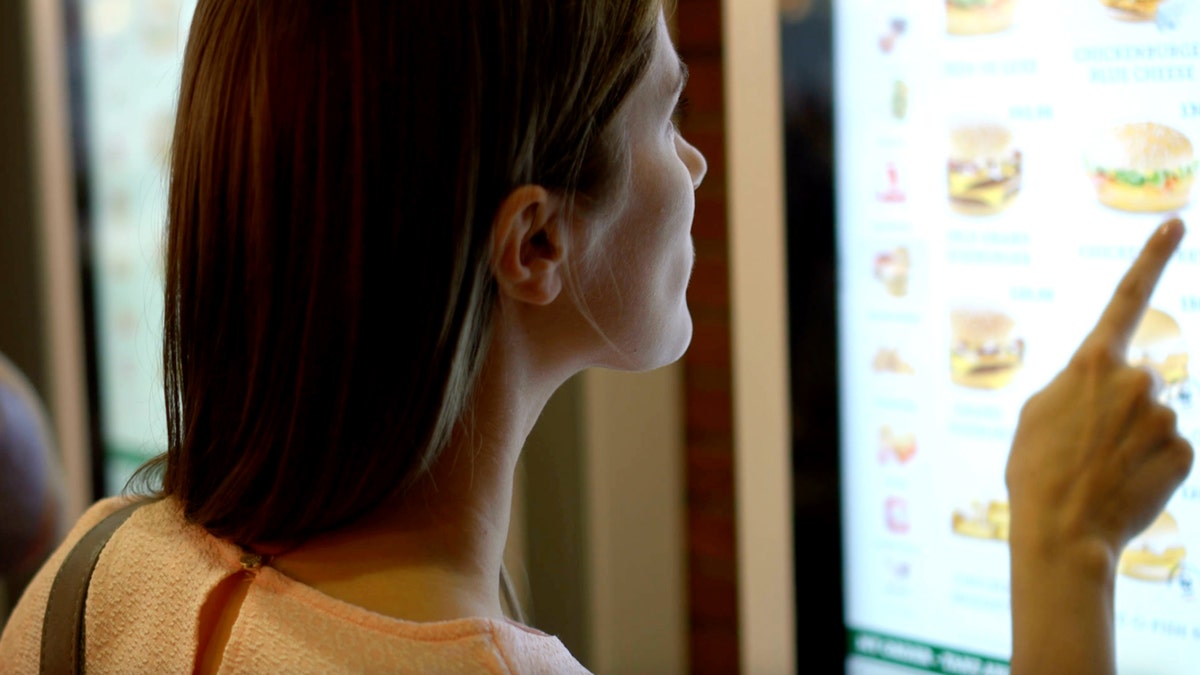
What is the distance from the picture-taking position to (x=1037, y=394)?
0.85 m

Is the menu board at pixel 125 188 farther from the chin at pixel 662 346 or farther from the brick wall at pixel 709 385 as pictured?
the chin at pixel 662 346

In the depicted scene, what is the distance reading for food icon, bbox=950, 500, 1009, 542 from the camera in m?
0.90

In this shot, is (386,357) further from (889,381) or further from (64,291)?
(64,291)

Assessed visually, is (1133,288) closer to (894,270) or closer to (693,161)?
(894,270)

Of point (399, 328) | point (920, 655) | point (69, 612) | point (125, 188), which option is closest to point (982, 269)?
point (920, 655)

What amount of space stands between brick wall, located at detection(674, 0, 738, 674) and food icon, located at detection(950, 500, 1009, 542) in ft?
1.92

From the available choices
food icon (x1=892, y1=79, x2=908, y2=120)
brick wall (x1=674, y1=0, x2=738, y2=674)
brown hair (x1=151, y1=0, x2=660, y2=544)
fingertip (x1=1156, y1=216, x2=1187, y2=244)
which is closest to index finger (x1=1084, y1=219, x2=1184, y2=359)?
fingertip (x1=1156, y1=216, x2=1187, y2=244)

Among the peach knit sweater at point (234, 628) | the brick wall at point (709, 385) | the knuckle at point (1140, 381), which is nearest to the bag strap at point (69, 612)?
the peach knit sweater at point (234, 628)

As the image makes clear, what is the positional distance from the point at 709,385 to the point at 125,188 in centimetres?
108

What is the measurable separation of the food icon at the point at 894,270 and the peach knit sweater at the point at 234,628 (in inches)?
15.5

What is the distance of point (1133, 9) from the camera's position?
793mm

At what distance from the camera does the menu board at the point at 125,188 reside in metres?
1.91

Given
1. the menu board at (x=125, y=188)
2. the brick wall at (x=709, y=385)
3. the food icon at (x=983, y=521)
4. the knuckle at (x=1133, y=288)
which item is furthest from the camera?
the menu board at (x=125, y=188)

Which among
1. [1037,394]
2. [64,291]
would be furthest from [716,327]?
[64,291]
